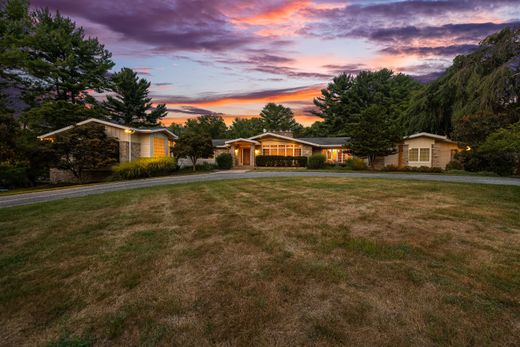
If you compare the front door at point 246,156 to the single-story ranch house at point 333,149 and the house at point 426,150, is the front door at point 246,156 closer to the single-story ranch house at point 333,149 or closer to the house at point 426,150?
the single-story ranch house at point 333,149

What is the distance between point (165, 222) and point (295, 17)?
1275 cm

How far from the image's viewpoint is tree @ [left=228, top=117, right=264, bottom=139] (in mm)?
54625

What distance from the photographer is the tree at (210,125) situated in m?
52.6

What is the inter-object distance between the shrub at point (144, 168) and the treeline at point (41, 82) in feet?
8.72

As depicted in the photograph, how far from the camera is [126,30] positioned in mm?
17641

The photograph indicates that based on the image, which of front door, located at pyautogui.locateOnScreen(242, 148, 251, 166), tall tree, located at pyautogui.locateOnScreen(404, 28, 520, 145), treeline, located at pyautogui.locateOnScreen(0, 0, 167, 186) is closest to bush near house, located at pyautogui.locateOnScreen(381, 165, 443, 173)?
tall tree, located at pyautogui.locateOnScreen(404, 28, 520, 145)

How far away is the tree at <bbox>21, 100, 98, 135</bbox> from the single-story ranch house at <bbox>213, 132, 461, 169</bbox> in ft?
49.4

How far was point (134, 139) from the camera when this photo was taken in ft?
61.7

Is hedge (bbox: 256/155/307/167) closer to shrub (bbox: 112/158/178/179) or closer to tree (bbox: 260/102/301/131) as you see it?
shrub (bbox: 112/158/178/179)

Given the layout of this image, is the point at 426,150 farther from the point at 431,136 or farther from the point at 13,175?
the point at 13,175

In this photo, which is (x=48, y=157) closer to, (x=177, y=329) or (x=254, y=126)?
(x=177, y=329)

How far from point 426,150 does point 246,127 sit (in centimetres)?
4269

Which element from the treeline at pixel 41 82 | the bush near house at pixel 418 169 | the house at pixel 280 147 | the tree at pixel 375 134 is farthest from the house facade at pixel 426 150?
the treeline at pixel 41 82

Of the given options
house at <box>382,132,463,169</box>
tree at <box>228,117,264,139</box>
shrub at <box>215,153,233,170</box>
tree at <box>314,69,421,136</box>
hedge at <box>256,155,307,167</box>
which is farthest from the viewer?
tree at <box>228,117,264,139</box>
